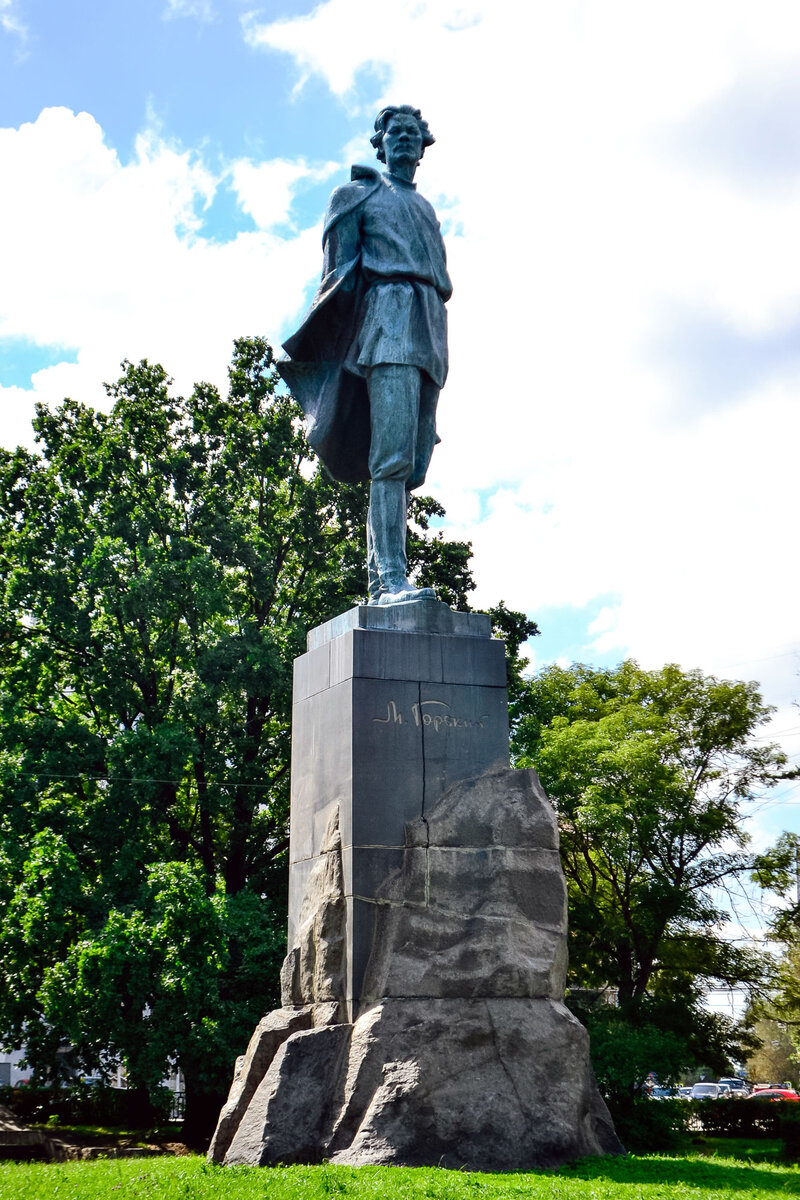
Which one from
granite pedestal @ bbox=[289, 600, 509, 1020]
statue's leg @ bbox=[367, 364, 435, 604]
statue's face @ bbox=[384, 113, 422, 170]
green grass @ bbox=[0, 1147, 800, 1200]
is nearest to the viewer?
green grass @ bbox=[0, 1147, 800, 1200]

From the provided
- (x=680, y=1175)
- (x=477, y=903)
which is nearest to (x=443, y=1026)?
(x=477, y=903)

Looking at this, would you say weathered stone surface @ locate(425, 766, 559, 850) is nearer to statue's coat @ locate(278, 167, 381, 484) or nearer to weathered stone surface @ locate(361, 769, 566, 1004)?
weathered stone surface @ locate(361, 769, 566, 1004)

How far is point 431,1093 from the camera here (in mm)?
6117

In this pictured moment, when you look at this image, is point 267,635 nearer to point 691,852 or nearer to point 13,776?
point 13,776

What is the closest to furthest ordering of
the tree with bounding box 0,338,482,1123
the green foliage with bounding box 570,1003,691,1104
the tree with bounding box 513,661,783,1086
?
the green foliage with bounding box 570,1003,691,1104 → the tree with bounding box 0,338,482,1123 → the tree with bounding box 513,661,783,1086

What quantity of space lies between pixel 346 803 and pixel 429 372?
3.23m

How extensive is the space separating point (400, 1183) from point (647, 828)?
678 inches

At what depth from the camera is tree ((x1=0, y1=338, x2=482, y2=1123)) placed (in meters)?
18.1

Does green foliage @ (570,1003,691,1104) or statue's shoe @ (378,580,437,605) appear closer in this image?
statue's shoe @ (378,580,437,605)

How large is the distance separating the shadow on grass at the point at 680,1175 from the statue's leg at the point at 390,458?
3858mm

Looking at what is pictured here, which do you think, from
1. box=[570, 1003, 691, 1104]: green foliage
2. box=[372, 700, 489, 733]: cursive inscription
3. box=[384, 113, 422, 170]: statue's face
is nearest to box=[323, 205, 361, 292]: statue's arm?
box=[384, 113, 422, 170]: statue's face

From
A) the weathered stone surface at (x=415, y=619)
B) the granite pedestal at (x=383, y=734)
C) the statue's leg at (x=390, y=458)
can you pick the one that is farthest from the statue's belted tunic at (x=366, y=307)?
the granite pedestal at (x=383, y=734)

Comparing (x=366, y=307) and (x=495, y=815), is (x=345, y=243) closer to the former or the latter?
(x=366, y=307)

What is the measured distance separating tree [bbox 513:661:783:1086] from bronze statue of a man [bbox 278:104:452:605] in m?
14.3
